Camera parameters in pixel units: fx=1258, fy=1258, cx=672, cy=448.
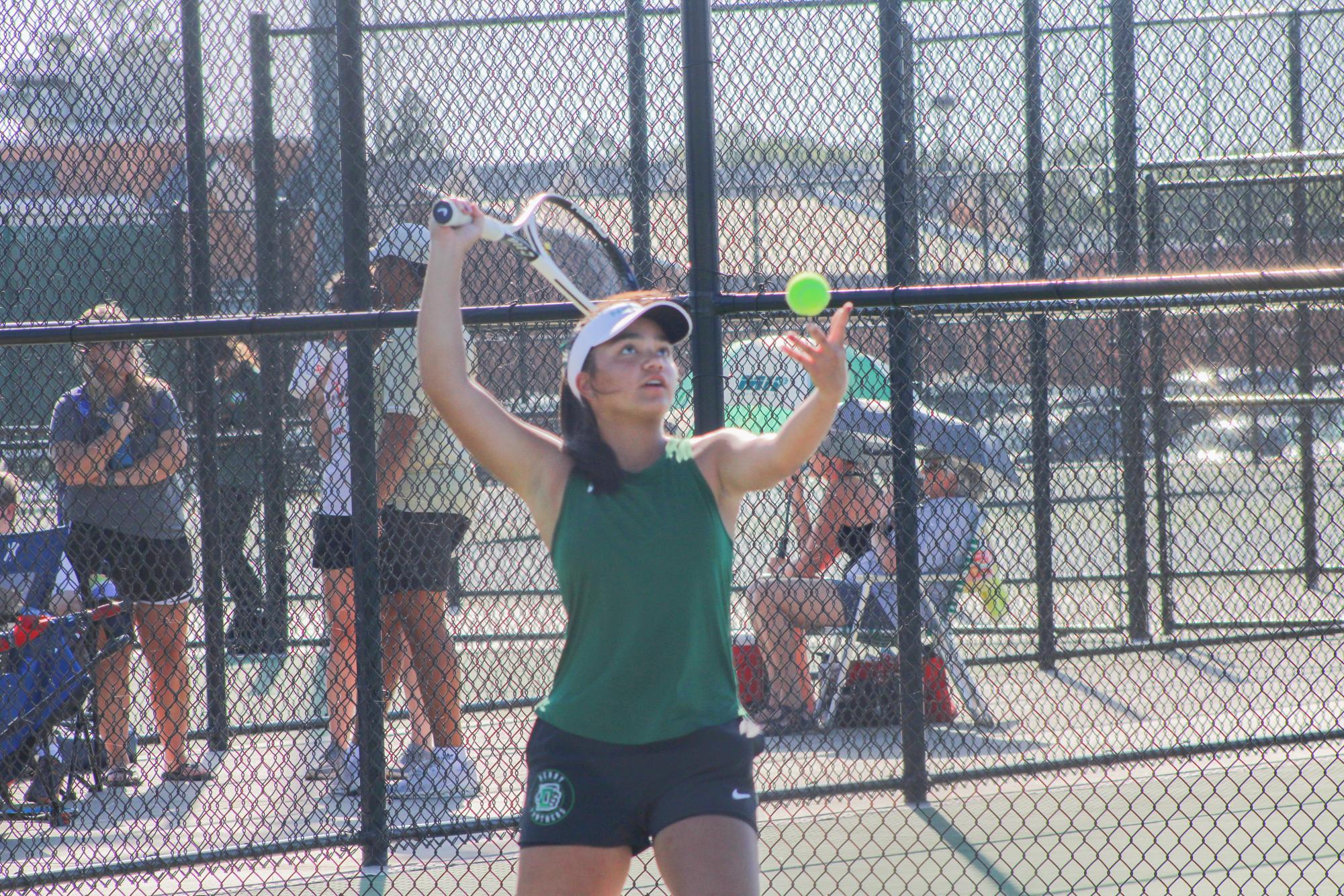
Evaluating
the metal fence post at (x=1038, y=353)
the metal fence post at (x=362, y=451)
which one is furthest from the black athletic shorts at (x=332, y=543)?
the metal fence post at (x=1038, y=353)

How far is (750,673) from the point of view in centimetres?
504

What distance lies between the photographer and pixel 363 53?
13.6ft

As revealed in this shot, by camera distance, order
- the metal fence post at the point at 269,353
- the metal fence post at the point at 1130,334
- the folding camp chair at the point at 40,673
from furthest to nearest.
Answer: the metal fence post at the point at 269,353, the metal fence post at the point at 1130,334, the folding camp chair at the point at 40,673

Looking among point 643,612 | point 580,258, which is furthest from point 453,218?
point 580,258

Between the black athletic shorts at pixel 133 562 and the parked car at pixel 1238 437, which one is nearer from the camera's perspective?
the black athletic shorts at pixel 133 562

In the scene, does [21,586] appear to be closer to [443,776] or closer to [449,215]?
[443,776]

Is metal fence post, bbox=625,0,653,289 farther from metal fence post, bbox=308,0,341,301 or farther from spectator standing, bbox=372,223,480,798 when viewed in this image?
metal fence post, bbox=308,0,341,301

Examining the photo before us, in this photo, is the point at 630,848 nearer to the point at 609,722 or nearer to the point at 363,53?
the point at 609,722

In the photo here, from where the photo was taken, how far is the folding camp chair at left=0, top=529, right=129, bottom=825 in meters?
4.35

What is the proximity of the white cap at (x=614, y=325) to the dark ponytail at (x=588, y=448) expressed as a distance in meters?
0.04

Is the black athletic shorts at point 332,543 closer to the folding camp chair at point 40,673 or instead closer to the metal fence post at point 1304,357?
the folding camp chair at point 40,673

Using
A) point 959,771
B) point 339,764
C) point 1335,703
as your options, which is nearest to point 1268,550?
point 1335,703

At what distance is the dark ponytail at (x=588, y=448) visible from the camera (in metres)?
2.49

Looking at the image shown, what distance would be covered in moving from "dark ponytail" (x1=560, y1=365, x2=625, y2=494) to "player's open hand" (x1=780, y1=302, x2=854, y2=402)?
0.42 metres
